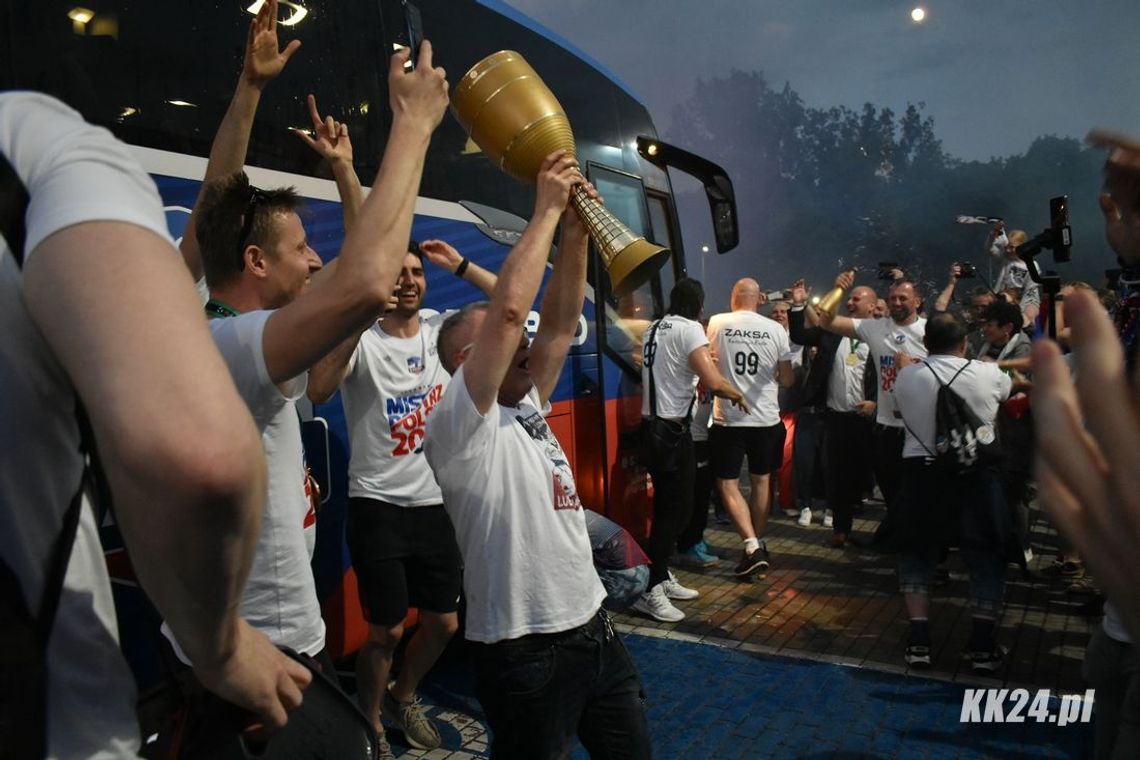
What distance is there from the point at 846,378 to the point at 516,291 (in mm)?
6000

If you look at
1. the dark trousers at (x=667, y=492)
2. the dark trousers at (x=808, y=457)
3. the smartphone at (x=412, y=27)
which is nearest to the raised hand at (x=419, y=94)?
the smartphone at (x=412, y=27)

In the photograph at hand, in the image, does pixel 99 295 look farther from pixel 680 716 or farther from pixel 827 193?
pixel 827 193

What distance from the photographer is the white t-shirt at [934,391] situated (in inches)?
187

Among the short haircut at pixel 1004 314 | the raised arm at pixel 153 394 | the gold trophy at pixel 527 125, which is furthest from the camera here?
the short haircut at pixel 1004 314

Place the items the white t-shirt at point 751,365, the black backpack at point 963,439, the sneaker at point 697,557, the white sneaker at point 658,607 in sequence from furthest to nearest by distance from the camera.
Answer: the sneaker at point 697,557 < the white t-shirt at point 751,365 < the white sneaker at point 658,607 < the black backpack at point 963,439

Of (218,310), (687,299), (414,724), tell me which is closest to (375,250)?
(218,310)

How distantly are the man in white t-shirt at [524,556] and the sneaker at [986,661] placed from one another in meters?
2.99

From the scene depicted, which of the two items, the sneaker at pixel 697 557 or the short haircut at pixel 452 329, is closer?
the short haircut at pixel 452 329

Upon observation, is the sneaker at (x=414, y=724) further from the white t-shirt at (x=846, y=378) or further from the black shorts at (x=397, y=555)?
the white t-shirt at (x=846, y=378)

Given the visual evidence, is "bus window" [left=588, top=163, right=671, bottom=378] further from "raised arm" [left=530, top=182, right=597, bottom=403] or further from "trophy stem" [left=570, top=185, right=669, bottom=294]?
"trophy stem" [left=570, top=185, right=669, bottom=294]

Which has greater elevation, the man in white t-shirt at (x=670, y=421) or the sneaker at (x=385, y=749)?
the man in white t-shirt at (x=670, y=421)

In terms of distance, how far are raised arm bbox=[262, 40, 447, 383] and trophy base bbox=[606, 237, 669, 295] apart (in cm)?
77

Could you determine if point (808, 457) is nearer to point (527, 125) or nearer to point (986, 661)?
point (986, 661)

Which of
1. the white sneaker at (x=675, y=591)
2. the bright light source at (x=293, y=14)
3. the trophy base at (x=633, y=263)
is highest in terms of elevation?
the bright light source at (x=293, y=14)
